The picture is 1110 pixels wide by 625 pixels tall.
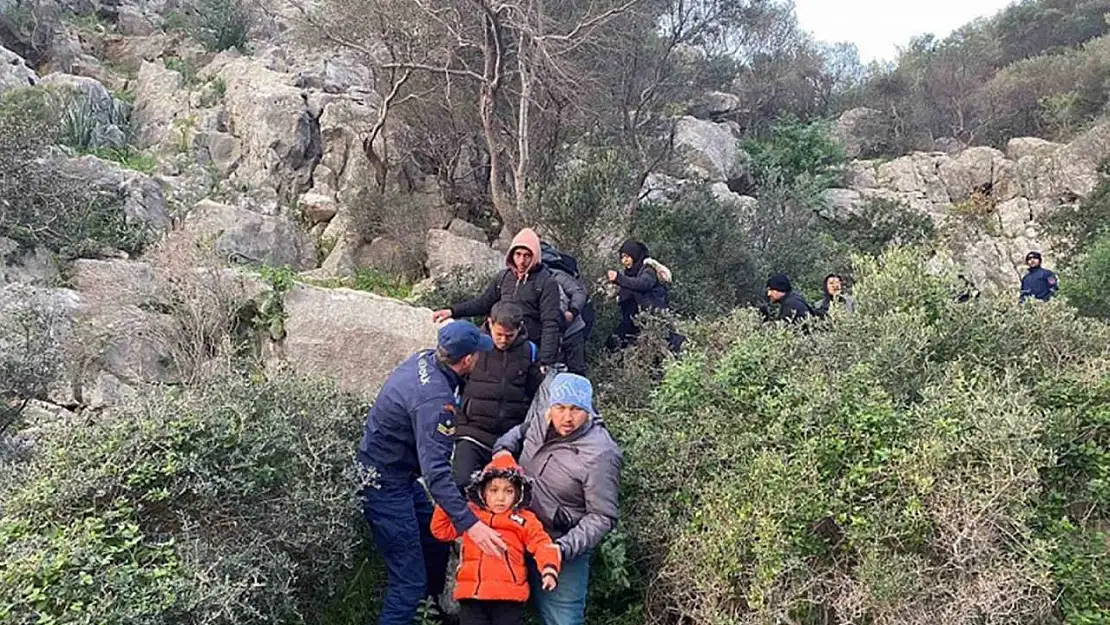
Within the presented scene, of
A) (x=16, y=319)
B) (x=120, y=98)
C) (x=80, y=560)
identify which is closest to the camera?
(x=80, y=560)

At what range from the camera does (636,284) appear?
7.66m

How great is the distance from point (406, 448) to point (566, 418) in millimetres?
851

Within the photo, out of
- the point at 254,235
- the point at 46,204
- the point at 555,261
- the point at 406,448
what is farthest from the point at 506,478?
the point at 254,235

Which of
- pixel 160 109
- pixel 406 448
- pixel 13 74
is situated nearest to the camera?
pixel 406 448

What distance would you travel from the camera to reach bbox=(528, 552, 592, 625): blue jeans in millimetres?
4004

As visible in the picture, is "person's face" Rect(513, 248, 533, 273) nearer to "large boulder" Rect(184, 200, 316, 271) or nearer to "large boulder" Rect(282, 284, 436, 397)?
"large boulder" Rect(282, 284, 436, 397)

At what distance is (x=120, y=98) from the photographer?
1642 centimetres

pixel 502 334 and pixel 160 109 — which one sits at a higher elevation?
pixel 502 334

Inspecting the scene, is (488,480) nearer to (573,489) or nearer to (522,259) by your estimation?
(573,489)

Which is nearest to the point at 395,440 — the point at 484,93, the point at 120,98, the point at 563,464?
the point at 563,464

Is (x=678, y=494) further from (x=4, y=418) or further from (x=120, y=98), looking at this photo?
(x=120, y=98)

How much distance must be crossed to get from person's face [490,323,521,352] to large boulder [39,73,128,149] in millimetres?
11550

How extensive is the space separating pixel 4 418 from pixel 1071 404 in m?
6.33

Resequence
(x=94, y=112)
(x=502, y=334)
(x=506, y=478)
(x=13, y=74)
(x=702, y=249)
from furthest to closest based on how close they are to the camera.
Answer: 1. (x=94, y=112)
2. (x=13, y=74)
3. (x=702, y=249)
4. (x=502, y=334)
5. (x=506, y=478)
